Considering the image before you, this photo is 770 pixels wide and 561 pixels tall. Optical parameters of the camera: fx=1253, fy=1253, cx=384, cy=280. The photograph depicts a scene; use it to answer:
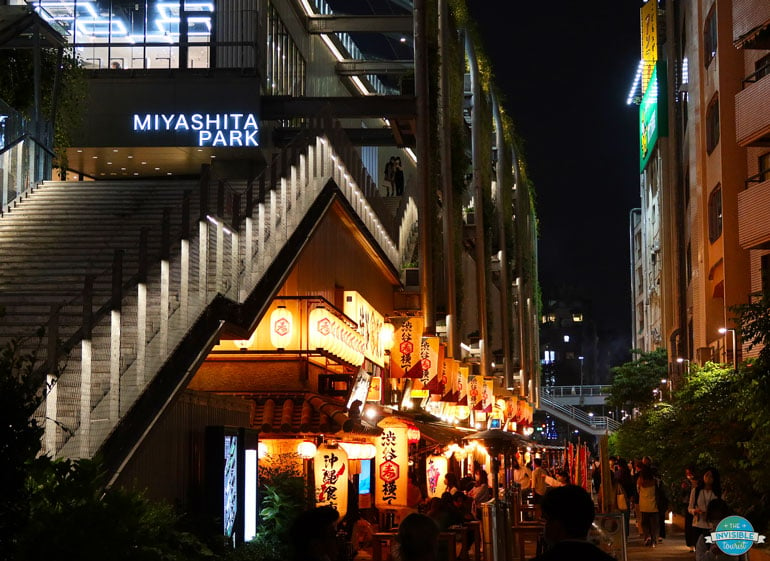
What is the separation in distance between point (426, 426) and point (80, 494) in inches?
933

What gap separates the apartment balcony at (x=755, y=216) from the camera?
89.5 feet

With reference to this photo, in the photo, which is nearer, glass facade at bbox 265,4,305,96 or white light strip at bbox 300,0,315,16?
glass facade at bbox 265,4,305,96

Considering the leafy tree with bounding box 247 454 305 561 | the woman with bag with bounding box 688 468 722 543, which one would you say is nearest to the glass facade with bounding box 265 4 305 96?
the leafy tree with bounding box 247 454 305 561

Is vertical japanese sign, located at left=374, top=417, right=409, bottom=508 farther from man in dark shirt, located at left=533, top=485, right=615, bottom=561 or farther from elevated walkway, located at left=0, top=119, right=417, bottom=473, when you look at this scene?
man in dark shirt, located at left=533, top=485, right=615, bottom=561

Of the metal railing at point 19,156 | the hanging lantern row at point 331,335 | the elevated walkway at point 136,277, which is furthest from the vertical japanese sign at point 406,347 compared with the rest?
the metal railing at point 19,156

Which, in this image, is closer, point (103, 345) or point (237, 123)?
point (103, 345)

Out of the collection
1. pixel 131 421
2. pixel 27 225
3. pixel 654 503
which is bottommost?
pixel 654 503

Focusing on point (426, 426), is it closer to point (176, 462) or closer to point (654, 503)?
point (654, 503)

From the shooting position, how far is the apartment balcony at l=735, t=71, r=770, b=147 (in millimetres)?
26922

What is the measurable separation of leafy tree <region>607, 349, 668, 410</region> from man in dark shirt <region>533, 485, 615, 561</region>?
60294mm

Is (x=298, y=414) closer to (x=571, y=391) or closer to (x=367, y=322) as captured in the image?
(x=367, y=322)

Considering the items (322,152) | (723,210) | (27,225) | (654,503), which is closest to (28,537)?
(27,225)

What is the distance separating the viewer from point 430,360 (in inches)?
1097

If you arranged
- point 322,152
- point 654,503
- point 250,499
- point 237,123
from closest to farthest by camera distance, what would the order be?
point 250,499, point 322,152, point 654,503, point 237,123
